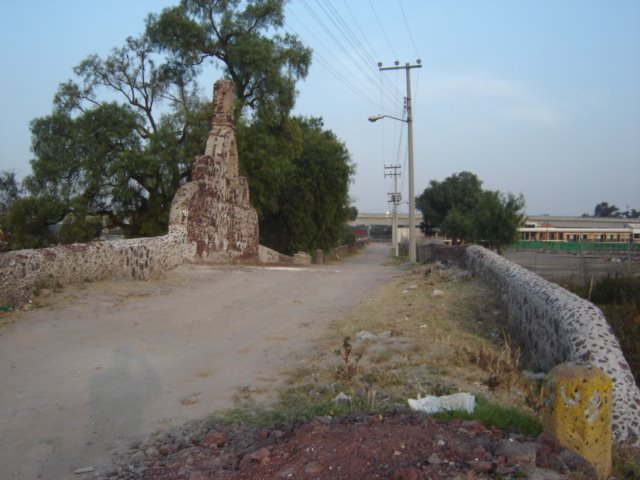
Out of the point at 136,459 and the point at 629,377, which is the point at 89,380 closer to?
the point at 136,459

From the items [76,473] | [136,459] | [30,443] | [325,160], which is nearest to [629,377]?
[136,459]

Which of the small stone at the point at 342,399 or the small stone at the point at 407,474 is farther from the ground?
the small stone at the point at 407,474

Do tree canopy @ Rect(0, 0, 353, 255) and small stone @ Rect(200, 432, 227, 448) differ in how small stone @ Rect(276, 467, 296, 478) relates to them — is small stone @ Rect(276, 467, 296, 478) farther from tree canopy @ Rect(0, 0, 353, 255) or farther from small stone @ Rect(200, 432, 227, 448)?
tree canopy @ Rect(0, 0, 353, 255)

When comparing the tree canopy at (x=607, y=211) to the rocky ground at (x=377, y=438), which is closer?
the rocky ground at (x=377, y=438)

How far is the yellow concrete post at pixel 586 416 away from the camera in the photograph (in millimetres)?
3588

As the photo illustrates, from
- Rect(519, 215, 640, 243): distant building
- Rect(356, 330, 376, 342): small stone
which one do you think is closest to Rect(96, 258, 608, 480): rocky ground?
Rect(356, 330, 376, 342): small stone

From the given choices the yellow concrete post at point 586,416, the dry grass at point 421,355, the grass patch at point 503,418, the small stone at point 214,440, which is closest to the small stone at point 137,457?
the small stone at point 214,440

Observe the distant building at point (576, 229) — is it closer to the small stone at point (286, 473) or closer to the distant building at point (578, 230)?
the distant building at point (578, 230)

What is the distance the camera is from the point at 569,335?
216 inches

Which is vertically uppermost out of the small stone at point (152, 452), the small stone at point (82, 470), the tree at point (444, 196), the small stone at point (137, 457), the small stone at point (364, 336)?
the tree at point (444, 196)

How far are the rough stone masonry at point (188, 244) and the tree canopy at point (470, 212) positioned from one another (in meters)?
13.4

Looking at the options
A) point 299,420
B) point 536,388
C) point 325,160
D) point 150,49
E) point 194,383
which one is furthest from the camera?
point 325,160

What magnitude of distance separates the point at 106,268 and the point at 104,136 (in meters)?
Result: 16.1

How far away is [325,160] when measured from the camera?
38281mm
